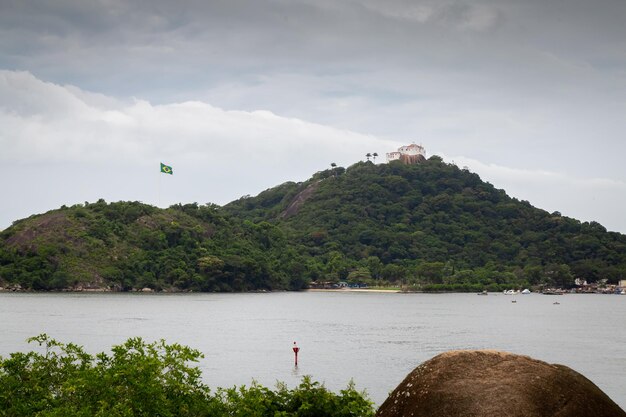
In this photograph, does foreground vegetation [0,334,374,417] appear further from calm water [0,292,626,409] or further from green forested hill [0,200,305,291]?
green forested hill [0,200,305,291]

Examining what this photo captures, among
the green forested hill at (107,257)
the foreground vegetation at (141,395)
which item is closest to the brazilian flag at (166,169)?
the green forested hill at (107,257)

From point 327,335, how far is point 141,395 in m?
69.8

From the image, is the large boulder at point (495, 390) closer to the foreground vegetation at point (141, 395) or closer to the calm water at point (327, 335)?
the foreground vegetation at point (141, 395)

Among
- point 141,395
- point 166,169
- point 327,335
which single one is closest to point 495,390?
point 141,395

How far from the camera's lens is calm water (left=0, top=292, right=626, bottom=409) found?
55438 millimetres

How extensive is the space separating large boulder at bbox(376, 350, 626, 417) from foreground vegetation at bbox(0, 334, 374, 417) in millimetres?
5556

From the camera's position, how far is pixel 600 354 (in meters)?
70.4

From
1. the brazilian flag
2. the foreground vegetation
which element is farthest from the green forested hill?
the foreground vegetation

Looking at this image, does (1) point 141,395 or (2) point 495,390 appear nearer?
(2) point 495,390

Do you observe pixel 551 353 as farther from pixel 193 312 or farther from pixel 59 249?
pixel 59 249

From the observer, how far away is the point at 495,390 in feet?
28.5

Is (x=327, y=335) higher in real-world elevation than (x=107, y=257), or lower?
Result: lower

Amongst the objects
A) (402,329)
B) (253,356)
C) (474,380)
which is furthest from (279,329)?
(474,380)

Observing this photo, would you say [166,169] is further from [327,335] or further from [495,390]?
[495,390]
